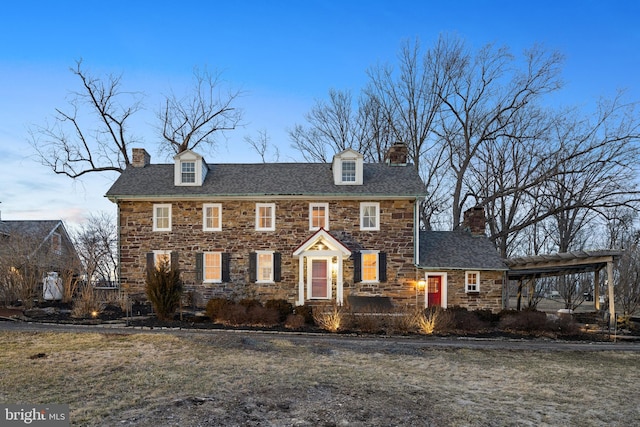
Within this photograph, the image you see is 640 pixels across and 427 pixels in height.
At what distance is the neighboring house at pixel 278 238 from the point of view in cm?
→ 1912

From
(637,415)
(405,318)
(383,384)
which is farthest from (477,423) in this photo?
(405,318)

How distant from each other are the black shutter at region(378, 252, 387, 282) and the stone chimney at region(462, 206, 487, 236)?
512cm

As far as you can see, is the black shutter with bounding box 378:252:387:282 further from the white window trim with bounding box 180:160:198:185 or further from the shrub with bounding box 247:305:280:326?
the white window trim with bounding box 180:160:198:185

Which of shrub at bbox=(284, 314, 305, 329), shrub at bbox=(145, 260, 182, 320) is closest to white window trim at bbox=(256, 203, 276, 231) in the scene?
shrub at bbox=(145, 260, 182, 320)

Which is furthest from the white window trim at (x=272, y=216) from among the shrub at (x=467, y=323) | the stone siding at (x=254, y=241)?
the shrub at (x=467, y=323)

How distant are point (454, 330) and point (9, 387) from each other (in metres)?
12.2

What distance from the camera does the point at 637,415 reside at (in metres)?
6.95

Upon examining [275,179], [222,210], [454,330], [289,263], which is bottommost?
[454,330]

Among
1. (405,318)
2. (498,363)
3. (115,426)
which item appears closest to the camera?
(115,426)

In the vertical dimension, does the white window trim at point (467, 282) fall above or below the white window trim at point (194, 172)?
below

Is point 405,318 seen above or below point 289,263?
below

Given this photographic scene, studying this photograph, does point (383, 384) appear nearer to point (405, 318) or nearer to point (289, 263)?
point (405, 318)

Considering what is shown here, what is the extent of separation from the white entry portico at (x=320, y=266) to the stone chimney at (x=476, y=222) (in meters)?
6.80

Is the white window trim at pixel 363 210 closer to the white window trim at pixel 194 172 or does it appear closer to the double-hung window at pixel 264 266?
the double-hung window at pixel 264 266
